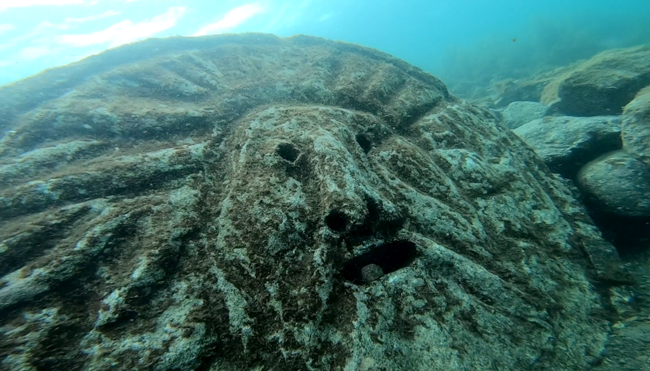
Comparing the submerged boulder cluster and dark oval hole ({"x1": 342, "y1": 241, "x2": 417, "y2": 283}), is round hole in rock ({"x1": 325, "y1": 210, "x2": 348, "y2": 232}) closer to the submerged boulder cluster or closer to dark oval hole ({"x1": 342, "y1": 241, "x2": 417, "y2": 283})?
dark oval hole ({"x1": 342, "y1": 241, "x2": 417, "y2": 283})

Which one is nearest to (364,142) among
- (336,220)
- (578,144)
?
(336,220)

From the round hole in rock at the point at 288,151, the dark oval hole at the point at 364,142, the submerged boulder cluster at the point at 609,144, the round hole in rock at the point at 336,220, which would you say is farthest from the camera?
the dark oval hole at the point at 364,142

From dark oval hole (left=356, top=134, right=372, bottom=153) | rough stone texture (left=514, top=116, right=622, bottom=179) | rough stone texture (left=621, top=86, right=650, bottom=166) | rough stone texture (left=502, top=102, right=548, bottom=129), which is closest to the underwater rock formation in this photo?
rough stone texture (left=502, top=102, right=548, bottom=129)

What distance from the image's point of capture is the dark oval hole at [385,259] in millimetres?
4418

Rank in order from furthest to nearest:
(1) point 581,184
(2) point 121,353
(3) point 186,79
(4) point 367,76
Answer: (4) point 367,76 < (3) point 186,79 < (1) point 581,184 < (2) point 121,353

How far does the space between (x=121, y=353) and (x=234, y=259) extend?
1.74 metres

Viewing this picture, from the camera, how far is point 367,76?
10.7 metres

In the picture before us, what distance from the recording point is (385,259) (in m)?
4.83

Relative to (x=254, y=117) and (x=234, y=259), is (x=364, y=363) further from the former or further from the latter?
(x=254, y=117)

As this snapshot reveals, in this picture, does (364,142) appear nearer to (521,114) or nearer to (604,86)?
(604,86)

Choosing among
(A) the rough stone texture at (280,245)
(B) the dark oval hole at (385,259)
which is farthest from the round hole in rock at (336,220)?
(B) the dark oval hole at (385,259)

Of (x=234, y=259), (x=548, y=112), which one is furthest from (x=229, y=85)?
(x=548, y=112)

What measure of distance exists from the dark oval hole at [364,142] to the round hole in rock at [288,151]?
78.2 inches

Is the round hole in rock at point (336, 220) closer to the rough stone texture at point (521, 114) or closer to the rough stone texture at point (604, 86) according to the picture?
the rough stone texture at point (604, 86)
